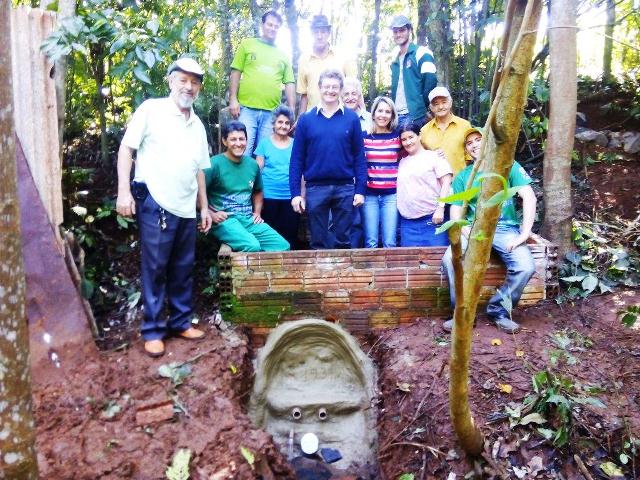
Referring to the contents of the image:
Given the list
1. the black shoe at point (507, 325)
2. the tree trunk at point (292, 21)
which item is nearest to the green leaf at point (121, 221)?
the black shoe at point (507, 325)

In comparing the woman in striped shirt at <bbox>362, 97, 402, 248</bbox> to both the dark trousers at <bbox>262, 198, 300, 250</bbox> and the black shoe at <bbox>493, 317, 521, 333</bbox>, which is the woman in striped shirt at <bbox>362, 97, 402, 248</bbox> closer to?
the dark trousers at <bbox>262, 198, 300, 250</bbox>

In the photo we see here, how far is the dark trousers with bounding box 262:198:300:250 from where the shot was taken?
557cm

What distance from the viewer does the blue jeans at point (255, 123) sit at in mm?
5844

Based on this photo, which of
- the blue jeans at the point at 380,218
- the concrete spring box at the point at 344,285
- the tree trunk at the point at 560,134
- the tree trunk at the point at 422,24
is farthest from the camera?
the tree trunk at the point at 422,24

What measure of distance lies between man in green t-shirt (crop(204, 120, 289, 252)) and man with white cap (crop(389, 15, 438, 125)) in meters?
1.70

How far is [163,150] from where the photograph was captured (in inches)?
164

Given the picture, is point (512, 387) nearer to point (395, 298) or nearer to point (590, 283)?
point (395, 298)

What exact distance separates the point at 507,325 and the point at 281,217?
2.38 metres

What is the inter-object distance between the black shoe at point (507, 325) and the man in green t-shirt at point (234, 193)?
213 centimetres

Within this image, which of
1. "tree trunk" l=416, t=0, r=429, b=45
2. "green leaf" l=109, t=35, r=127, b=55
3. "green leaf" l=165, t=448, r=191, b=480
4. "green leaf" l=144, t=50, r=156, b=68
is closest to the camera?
"green leaf" l=165, t=448, r=191, b=480

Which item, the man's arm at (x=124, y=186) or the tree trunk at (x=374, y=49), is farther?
the tree trunk at (x=374, y=49)

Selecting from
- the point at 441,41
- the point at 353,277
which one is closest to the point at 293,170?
the point at 353,277

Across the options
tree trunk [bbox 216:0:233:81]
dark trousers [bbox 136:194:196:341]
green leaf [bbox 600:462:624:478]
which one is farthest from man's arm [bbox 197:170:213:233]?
green leaf [bbox 600:462:624:478]

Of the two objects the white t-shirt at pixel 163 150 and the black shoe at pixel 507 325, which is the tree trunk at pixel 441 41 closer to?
the black shoe at pixel 507 325
